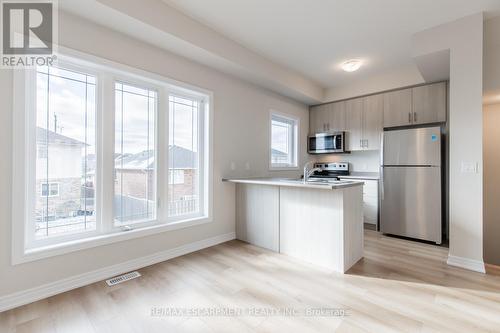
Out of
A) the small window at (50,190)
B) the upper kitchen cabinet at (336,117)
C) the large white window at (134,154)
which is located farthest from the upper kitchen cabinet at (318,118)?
the small window at (50,190)

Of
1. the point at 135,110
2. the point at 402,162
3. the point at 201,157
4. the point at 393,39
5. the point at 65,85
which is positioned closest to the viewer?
the point at 65,85

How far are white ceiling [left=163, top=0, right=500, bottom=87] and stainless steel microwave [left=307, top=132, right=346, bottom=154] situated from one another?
4.93 ft

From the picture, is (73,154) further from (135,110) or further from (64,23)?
(64,23)

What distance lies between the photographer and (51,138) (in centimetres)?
219

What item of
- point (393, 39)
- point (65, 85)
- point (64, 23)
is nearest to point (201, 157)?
point (65, 85)

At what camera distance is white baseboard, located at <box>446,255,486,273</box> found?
8.30ft

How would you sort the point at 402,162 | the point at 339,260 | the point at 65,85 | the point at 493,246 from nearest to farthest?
the point at 65,85
the point at 339,260
the point at 402,162
the point at 493,246

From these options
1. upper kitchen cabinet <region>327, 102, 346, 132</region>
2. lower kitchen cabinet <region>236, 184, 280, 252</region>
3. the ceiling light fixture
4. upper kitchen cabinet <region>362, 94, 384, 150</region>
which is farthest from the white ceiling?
lower kitchen cabinet <region>236, 184, 280, 252</region>

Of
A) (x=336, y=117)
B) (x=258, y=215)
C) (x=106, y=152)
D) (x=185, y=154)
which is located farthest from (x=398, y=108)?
(x=106, y=152)

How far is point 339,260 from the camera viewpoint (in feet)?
8.25

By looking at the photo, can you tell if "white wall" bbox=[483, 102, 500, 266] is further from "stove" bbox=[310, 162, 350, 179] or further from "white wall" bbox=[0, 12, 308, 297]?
"white wall" bbox=[0, 12, 308, 297]

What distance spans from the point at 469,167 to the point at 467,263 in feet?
3.46

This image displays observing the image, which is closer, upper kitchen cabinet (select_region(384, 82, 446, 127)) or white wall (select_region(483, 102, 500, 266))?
upper kitchen cabinet (select_region(384, 82, 446, 127))

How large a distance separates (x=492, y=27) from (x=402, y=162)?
1882 millimetres
